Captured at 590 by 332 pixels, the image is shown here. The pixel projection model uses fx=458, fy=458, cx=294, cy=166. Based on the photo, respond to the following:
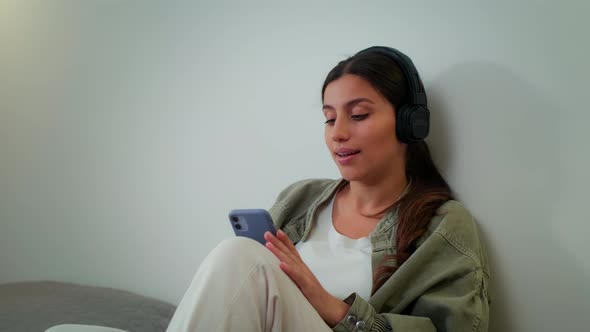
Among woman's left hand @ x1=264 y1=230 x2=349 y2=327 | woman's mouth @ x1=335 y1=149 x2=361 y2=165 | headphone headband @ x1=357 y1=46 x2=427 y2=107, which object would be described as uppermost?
headphone headband @ x1=357 y1=46 x2=427 y2=107

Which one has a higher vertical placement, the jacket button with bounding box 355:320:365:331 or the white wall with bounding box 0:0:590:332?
the white wall with bounding box 0:0:590:332

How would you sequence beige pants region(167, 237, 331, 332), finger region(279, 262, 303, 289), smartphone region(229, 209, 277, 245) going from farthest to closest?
smartphone region(229, 209, 277, 245) < finger region(279, 262, 303, 289) < beige pants region(167, 237, 331, 332)

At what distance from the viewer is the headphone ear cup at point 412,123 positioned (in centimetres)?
104

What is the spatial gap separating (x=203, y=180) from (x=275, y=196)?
0.97 feet

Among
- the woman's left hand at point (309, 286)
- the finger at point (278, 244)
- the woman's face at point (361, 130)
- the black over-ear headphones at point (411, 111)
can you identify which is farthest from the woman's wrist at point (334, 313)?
the black over-ear headphones at point (411, 111)

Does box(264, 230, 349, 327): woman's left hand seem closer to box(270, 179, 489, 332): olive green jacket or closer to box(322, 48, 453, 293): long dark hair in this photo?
box(270, 179, 489, 332): olive green jacket

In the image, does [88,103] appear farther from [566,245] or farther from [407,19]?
[566,245]

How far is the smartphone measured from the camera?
98 centimetres

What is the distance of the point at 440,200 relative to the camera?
3.48 feet

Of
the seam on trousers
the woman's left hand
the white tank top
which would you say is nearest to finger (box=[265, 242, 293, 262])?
the woman's left hand

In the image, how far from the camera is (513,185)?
3.31ft

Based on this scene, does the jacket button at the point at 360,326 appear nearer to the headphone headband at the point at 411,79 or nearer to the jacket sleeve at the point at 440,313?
the jacket sleeve at the point at 440,313

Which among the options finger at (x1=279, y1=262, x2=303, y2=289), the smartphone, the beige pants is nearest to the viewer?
the beige pants

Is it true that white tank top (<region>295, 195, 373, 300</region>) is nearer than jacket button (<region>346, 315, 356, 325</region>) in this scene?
No
